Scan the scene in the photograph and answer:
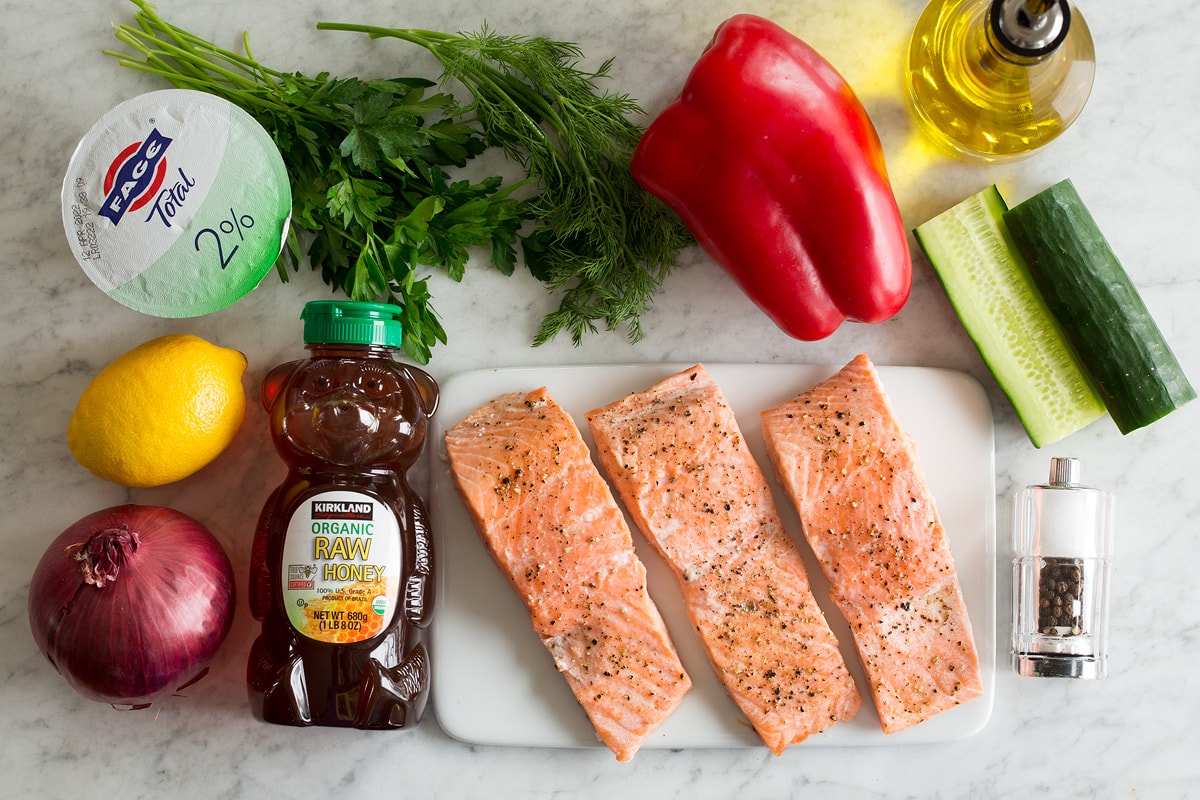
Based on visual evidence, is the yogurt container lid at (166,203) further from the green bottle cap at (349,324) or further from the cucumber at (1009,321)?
the cucumber at (1009,321)

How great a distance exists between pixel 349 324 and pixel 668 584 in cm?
94

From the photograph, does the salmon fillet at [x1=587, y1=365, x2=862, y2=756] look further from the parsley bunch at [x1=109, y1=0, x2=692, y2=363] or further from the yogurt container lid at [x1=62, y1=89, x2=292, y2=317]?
the yogurt container lid at [x1=62, y1=89, x2=292, y2=317]

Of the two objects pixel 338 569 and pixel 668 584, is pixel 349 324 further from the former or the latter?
pixel 668 584

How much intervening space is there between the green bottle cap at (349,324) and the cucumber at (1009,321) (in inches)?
48.6

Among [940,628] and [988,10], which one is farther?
[940,628]

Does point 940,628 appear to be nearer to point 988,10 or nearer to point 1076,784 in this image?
point 1076,784

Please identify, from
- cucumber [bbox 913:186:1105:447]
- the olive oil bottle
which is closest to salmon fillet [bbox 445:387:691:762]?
cucumber [bbox 913:186:1105:447]

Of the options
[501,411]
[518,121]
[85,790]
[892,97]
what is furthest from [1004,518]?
[85,790]

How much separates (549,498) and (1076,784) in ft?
4.78

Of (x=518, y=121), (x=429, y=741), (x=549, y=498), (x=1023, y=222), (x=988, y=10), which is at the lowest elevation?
(x=429, y=741)

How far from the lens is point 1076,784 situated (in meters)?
2.13

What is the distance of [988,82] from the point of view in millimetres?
1926

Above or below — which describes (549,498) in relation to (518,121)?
below

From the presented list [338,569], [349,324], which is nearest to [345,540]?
[338,569]
